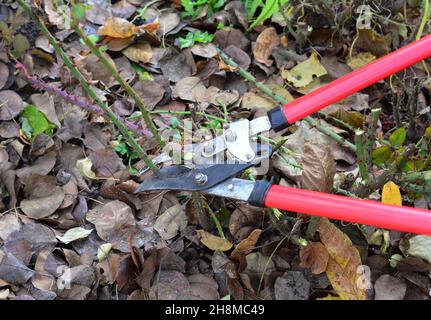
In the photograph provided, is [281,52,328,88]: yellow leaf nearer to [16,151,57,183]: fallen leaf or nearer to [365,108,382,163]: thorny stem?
[365,108,382,163]: thorny stem

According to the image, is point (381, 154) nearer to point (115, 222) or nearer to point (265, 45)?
point (265, 45)

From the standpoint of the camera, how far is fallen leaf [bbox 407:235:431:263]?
4.93 ft

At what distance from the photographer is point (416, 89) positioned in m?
1.63

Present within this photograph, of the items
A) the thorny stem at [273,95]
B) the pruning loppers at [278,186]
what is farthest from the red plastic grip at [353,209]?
the thorny stem at [273,95]

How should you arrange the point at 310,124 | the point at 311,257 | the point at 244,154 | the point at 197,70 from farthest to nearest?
1. the point at 197,70
2. the point at 310,124
3. the point at 311,257
4. the point at 244,154

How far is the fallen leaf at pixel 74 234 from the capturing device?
157 cm

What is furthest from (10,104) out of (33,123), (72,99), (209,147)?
(209,147)

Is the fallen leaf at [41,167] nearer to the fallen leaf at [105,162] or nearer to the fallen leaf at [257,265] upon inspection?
the fallen leaf at [105,162]

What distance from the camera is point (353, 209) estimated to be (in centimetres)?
125
